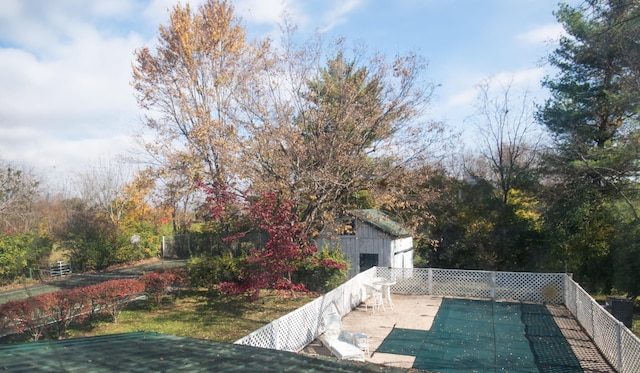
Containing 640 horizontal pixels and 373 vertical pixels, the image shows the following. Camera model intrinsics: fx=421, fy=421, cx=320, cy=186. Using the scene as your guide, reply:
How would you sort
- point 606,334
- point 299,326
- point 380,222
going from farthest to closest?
1. point 380,222
2. point 299,326
3. point 606,334

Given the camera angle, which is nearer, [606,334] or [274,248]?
[606,334]

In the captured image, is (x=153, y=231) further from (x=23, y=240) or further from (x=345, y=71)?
(x=345, y=71)

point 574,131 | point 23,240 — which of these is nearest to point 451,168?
point 574,131

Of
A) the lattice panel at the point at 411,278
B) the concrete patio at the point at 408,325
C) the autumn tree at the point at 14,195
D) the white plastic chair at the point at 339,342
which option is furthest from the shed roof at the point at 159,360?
the autumn tree at the point at 14,195

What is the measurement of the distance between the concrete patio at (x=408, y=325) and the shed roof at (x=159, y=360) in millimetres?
4566

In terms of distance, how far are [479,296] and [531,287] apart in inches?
62.7

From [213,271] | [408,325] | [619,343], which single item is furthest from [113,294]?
[619,343]

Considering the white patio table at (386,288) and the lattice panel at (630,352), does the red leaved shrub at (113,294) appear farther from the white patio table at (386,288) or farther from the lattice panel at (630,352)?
the lattice panel at (630,352)

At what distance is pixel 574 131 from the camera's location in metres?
16.1

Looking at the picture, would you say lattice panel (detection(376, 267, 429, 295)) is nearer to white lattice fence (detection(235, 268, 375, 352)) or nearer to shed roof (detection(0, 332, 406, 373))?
white lattice fence (detection(235, 268, 375, 352))

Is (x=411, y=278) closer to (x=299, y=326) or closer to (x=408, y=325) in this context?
(x=408, y=325)

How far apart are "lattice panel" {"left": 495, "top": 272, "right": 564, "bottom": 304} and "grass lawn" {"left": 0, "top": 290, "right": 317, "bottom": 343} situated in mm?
6238

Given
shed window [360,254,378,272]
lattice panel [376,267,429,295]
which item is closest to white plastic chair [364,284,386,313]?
lattice panel [376,267,429,295]

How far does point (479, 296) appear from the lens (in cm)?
1380
